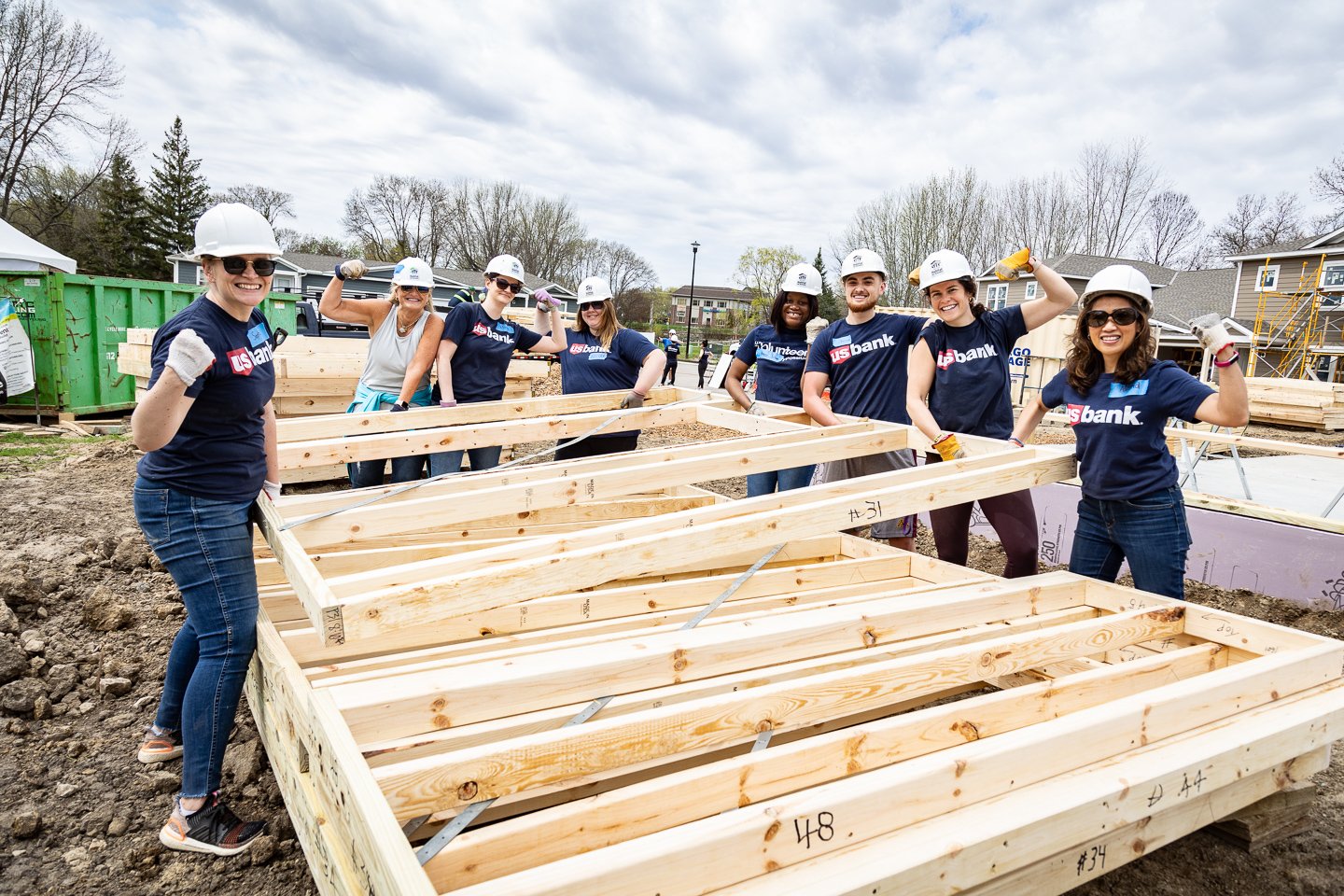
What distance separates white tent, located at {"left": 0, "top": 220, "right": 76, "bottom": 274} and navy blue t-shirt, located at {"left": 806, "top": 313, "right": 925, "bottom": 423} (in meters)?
14.3

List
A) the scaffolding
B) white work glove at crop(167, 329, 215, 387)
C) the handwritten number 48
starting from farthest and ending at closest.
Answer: the scaffolding
white work glove at crop(167, 329, 215, 387)
the handwritten number 48

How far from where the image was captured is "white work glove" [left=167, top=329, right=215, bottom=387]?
218cm

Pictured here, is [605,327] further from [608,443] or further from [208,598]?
[208,598]

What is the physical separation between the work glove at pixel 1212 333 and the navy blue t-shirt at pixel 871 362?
164cm

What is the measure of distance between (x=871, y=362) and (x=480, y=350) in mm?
2525

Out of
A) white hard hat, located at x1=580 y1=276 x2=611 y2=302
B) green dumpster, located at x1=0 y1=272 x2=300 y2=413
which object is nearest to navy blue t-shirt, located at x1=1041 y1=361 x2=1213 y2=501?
white hard hat, located at x1=580 y1=276 x2=611 y2=302

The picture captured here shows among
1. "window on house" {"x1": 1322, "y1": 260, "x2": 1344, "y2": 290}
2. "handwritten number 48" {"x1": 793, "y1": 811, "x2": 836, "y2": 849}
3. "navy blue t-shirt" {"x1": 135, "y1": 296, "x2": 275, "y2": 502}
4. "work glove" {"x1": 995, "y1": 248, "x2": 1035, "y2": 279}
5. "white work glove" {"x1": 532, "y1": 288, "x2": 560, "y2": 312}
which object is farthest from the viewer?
"window on house" {"x1": 1322, "y1": 260, "x2": 1344, "y2": 290}

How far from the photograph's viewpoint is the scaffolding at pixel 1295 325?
2403 centimetres

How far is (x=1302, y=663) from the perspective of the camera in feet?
8.97

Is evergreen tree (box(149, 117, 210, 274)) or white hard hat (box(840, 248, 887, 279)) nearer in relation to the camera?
white hard hat (box(840, 248, 887, 279))

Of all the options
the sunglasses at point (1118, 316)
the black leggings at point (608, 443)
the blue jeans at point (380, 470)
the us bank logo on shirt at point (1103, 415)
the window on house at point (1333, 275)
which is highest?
the window on house at point (1333, 275)

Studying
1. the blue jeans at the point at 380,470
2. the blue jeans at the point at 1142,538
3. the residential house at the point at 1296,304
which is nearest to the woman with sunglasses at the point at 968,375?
the blue jeans at the point at 1142,538

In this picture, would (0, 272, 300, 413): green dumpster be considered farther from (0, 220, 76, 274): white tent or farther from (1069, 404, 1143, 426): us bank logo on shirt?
(1069, 404, 1143, 426): us bank logo on shirt

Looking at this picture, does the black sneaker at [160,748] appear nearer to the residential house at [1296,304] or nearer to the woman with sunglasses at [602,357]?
the woman with sunglasses at [602,357]
